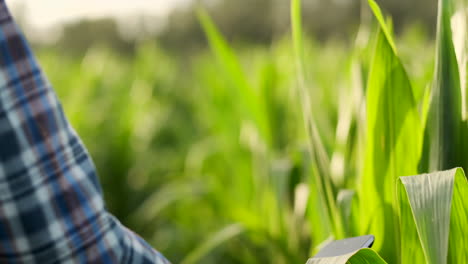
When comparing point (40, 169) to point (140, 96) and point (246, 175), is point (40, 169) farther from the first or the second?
point (140, 96)

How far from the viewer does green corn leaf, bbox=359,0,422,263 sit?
0.51m

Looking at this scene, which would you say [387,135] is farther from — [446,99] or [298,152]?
[298,152]

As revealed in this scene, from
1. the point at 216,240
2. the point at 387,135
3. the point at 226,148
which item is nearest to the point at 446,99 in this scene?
the point at 387,135

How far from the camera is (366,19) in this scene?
1.03 metres

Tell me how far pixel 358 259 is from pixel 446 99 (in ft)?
0.51

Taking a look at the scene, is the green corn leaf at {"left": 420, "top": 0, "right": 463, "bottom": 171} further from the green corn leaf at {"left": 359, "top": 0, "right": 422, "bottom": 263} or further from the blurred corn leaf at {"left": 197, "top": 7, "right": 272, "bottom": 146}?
the blurred corn leaf at {"left": 197, "top": 7, "right": 272, "bottom": 146}

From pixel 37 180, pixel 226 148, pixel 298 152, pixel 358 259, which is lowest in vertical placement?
pixel 226 148

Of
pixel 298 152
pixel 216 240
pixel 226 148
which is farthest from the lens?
pixel 226 148

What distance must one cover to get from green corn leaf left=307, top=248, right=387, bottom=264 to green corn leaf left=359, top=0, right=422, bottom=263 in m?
0.13

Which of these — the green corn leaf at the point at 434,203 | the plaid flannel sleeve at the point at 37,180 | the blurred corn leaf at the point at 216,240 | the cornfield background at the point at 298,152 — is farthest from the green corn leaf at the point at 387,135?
the blurred corn leaf at the point at 216,240

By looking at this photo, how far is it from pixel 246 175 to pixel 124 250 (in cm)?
109

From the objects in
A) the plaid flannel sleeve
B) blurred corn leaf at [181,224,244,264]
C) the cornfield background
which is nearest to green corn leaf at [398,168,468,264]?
the cornfield background

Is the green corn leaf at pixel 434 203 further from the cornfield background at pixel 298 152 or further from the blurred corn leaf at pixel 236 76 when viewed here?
the blurred corn leaf at pixel 236 76

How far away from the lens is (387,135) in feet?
1.71
